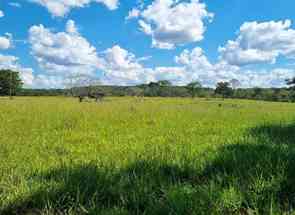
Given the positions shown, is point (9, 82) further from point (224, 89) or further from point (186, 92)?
point (224, 89)

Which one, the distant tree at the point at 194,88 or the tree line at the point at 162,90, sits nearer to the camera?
the tree line at the point at 162,90

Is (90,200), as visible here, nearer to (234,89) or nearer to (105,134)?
(105,134)

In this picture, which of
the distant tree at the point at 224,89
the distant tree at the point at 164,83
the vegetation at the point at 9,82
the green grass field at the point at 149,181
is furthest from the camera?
the distant tree at the point at 164,83

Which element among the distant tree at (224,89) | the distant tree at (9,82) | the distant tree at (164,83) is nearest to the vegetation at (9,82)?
the distant tree at (9,82)

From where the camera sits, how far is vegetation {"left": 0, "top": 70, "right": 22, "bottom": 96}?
93713mm

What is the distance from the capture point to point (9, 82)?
9375 cm

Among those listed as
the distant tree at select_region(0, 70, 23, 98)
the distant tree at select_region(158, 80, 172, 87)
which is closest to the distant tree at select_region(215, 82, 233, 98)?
the distant tree at select_region(158, 80, 172, 87)

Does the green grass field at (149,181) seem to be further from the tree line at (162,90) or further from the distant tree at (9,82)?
the distant tree at (9,82)

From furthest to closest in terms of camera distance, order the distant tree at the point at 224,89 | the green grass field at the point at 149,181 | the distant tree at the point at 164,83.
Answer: the distant tree at the point at 164,83 < the distant tree at the point at 224,89 < the green grass field at the point at 149,181

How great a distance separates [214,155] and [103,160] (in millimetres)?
2036

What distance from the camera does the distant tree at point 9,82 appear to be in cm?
9373

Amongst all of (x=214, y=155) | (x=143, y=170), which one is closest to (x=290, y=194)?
(x=214, y=155)

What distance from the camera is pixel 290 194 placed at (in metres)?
3.19

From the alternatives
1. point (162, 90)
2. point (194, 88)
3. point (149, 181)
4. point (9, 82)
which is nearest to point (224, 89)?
point (194, 88)
